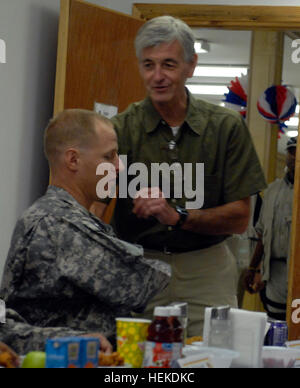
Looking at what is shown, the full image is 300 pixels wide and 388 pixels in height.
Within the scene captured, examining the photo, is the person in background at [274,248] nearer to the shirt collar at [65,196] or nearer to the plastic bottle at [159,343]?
the shirt collar at [65,196]

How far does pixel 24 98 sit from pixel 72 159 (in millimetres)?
1504

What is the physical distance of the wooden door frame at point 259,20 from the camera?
11.9 ft

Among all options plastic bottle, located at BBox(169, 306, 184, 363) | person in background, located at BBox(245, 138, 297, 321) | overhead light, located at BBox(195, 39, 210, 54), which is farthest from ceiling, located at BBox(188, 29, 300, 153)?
plastic bottle, located at BBox(169, 306, 184, 363)

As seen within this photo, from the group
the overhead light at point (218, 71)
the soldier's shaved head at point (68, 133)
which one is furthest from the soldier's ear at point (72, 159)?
the overhead light at point (218, 71)

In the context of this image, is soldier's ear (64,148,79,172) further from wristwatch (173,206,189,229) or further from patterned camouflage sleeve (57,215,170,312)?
wristwatch (173,206,189,229)

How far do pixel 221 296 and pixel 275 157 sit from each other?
3.54 meters

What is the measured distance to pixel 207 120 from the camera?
2.41 meters

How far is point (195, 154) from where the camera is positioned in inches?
94.1

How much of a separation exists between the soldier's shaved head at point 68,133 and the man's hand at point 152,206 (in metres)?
0.30

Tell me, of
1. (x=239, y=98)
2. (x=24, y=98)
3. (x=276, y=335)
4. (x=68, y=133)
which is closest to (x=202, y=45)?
(x=239, y=98)

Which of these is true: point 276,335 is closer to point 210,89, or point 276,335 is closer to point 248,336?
point 248,336

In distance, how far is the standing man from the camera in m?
2.34

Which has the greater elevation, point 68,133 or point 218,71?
point 218,71
